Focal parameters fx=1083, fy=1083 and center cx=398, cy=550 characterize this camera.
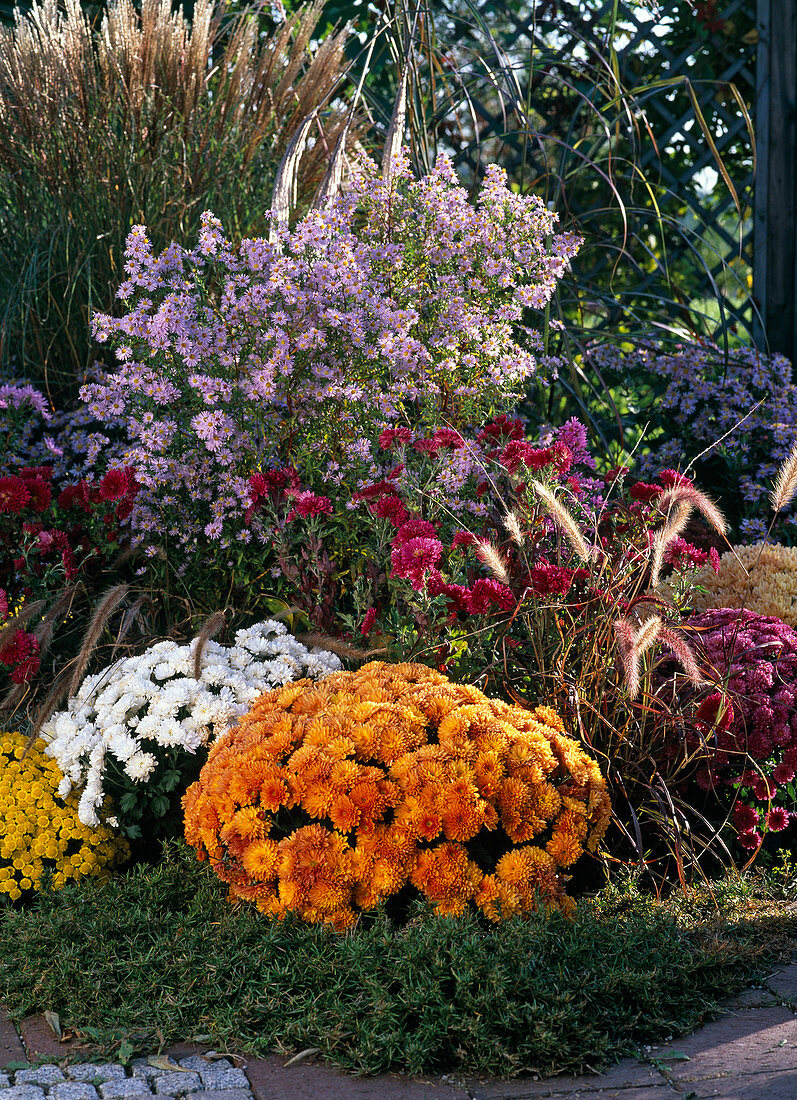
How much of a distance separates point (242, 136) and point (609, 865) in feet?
13.5

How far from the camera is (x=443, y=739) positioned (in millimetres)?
2715

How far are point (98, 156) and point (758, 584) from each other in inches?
139

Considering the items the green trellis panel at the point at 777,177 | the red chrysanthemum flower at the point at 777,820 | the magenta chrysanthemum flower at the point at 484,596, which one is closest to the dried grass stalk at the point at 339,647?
the magenta chrysanthemum flower at the point at 484,596

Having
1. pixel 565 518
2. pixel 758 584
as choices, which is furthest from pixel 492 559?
pixel 758 584

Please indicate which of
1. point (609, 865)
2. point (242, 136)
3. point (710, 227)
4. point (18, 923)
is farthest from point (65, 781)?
point (710, 227)

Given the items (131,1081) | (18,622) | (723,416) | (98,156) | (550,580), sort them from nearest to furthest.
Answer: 1. (131,1081)
2. (550,580)
3. (18,622)
4. (98,156)
5. (723,416)

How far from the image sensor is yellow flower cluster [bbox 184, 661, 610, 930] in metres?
2.57

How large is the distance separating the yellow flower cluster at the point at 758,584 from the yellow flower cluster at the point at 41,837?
228cm

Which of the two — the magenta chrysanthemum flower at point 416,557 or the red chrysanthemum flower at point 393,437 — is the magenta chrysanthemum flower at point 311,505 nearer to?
the red chrysanthemum flower at point 393,437

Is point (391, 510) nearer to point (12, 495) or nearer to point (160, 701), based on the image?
point (160, 701)

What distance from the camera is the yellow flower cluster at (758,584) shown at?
12.9 ft

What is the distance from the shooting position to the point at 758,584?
4031 millimetres

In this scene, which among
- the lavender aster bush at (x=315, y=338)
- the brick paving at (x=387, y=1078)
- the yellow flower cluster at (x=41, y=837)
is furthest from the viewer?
the lavender aster bush at (x=315, y=338)

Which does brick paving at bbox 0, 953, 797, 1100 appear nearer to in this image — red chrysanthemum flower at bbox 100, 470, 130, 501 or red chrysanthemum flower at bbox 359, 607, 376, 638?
red chrysanthemum flower at bbox 359, 607, 376, 638
